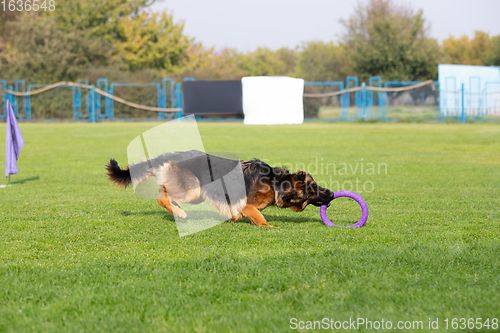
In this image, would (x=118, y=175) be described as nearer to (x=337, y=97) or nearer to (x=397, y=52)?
(x=337, y=97)

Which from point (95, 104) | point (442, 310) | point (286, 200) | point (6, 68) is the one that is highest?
point (6, 68)

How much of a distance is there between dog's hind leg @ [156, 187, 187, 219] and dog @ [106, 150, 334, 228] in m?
0.17

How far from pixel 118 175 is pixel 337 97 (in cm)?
3012

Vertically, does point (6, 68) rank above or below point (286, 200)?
above

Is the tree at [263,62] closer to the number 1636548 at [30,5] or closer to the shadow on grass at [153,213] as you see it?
the number 1636548 at [30,5]

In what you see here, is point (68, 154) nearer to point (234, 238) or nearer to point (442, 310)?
point (234, 238)

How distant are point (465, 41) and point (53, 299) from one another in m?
68.1

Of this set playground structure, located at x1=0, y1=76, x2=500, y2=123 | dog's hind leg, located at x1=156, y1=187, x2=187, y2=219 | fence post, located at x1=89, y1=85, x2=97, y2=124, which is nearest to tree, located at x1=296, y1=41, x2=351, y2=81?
playground structure, located at x1=0, y1=76, x2=500, y2=123

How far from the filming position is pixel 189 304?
2965 mm

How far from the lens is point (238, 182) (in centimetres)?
506

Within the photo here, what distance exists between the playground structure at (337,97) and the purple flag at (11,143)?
22468 mm

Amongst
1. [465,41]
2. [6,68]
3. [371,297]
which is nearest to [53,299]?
[371,297]

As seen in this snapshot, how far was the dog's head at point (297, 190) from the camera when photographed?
5.08 meters

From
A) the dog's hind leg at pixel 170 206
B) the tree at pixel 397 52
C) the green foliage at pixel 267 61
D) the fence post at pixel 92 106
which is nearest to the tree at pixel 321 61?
the green foliage at pixel 267 61
